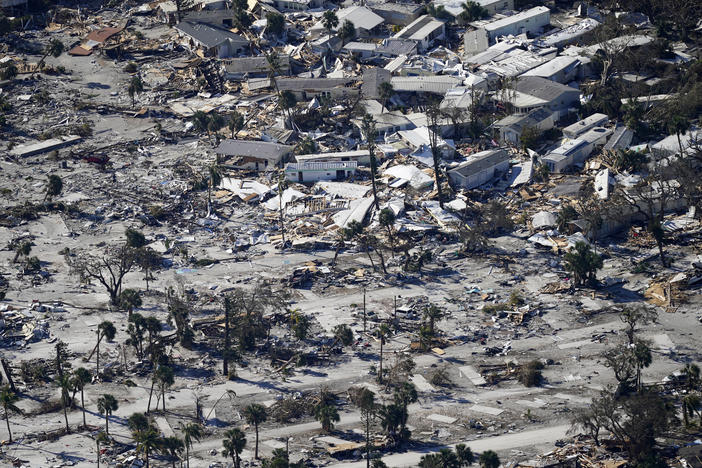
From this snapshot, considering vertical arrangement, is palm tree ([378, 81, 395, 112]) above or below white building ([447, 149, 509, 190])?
above

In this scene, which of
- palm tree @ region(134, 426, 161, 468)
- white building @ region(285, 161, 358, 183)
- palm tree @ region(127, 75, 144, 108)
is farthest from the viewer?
palm tree @ region(127, 75, 144, 108)

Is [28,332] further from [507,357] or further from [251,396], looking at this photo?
[507,357]

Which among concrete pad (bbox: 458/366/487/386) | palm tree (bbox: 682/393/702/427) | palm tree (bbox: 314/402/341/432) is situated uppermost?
palm tree (bbox: 682/393/702/427)

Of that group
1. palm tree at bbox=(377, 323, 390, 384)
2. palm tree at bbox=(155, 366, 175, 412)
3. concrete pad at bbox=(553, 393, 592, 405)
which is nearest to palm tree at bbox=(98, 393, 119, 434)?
palm tree at bbox=(155, 366, 175, 412)

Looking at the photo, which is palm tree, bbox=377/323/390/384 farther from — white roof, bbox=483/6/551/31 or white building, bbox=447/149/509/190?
white roof, bbox=483/6/551/31

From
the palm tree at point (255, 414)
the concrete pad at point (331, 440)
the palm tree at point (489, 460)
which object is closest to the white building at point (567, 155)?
the concrete pad at point (331, 440)

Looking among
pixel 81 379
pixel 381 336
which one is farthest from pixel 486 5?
pixel 81 379

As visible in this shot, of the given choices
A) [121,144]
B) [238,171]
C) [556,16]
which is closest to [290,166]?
[238,171]

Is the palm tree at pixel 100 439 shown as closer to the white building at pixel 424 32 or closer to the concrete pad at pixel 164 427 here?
the concrete pad at pixel 164 427
